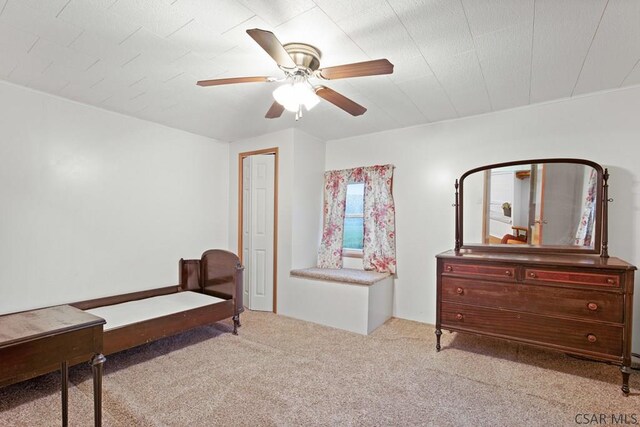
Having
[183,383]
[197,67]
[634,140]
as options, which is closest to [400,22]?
[197,67]

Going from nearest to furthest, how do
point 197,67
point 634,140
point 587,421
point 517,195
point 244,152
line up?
point 587,421 < point 197,67 < point 634,140 < point 517,195 < point 244,152

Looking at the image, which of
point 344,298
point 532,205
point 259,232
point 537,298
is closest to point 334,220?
point 259,232

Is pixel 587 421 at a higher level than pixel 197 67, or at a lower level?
lower

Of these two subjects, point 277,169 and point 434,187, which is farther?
point 277,169

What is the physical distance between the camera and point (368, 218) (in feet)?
12.6

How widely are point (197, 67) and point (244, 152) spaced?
2022 mm

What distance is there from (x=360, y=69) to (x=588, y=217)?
242cm

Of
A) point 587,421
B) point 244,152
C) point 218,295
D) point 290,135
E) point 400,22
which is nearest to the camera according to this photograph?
point 400,22

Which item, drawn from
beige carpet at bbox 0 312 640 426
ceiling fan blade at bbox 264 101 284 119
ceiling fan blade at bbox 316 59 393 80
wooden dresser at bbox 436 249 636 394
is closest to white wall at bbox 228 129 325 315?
beige carpet at bbox 0 312 640 426

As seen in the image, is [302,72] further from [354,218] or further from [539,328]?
[539,328]

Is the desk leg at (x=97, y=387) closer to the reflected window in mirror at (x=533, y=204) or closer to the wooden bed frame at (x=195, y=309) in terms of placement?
the wooden bed frame at (x=195, y=309)

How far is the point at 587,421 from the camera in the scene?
1810mm

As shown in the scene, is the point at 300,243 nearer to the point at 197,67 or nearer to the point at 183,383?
the point at 183,383

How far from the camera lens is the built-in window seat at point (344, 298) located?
3201 millimetres
